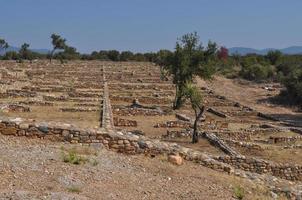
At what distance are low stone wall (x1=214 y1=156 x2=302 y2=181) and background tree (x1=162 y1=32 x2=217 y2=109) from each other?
1927 centimetres

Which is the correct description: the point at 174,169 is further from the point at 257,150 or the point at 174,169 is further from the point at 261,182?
the point at 257,150

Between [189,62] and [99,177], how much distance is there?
25.7m

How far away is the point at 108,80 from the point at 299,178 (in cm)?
4180

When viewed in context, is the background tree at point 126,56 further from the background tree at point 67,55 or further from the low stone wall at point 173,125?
the low stone wall at point 173,125

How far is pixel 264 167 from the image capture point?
15.5 metres

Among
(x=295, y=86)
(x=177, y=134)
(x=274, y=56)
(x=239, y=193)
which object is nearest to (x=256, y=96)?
(x=295, y=86)

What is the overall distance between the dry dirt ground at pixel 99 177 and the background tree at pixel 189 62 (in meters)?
23.4

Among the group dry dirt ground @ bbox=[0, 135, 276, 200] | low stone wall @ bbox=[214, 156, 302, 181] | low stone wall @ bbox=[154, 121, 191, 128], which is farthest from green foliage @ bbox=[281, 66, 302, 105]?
dry dirt ground @ bbox=[0, 135, 276, 200]

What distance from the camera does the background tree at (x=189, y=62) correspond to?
35094 millimetres

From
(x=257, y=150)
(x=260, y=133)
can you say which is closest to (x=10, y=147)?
(x=257, y=150)

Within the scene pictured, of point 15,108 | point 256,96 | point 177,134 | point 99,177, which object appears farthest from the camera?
point 256,96

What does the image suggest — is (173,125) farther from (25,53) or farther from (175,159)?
(25,53)

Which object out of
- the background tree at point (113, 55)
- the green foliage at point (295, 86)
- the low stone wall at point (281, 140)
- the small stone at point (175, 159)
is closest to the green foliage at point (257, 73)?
the green foliage at point (295, 86)

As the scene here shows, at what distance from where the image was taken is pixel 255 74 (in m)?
70.9
